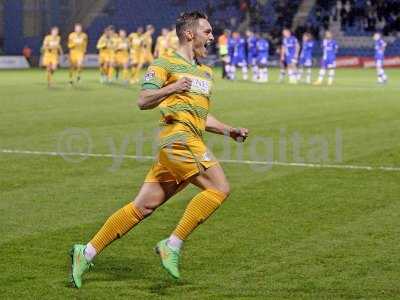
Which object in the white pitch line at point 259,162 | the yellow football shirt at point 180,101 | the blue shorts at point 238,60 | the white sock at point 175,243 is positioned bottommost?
the blue shorts at point 238,60

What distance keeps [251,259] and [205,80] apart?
1661 millimetres

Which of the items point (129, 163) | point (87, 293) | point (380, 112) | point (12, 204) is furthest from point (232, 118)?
point (87, 293)

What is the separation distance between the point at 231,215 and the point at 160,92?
3717 mm

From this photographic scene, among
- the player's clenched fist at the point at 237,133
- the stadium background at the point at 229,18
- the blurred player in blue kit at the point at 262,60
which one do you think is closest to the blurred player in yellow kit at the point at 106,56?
the blurred player in blue kit at the point at 262,60

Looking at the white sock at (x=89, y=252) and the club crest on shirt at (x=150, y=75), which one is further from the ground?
the club crest on shirt at (x=150, y=75)

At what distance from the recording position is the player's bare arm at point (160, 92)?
7.07 m

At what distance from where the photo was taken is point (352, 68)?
62406 millimetres

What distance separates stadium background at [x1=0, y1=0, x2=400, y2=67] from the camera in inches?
2349

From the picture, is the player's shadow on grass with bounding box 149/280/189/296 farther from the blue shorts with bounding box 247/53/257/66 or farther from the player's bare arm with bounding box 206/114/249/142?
the blue shorts with bounding box 247/53/257/66

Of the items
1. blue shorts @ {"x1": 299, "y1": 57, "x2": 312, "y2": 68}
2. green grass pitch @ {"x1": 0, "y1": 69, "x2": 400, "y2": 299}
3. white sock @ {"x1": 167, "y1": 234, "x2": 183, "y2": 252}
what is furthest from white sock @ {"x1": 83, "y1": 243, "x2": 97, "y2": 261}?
blue shorts @ {"x1": 299, "y1": 57, "x2": 312, "y2": 68}

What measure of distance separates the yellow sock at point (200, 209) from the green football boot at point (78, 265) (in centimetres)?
68

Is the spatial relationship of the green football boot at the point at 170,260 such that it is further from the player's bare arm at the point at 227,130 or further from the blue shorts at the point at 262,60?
the blue shorts at the point at 262,60

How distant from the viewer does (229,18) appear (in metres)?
63.2

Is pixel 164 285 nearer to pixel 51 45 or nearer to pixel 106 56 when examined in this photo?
pixel 51 45
